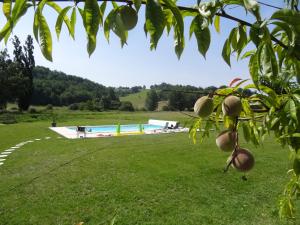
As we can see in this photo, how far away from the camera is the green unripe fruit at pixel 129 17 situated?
0.65 meters

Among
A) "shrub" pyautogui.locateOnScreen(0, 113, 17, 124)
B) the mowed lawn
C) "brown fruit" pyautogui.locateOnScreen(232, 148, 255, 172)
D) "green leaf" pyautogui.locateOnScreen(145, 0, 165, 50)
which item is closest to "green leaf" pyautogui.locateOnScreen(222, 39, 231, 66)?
"brown fruit" pyautogui.locateOnScreen(232, 148, 255, 172)

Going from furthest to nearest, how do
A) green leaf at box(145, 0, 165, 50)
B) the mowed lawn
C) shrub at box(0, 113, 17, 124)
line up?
1. shrub at box(0, 113, 17, 124)
2. the mowed lawn
3. green leaf at box(145, 0, 165, 50)

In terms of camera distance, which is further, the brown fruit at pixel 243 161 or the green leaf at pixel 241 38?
the green leaf at pixel 241 38

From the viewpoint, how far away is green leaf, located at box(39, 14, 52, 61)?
0.72 meters

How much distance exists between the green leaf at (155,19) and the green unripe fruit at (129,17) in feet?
0.12

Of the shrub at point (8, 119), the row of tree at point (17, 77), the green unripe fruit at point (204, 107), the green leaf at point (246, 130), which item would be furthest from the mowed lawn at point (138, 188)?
the row of tree at point (17, 77)

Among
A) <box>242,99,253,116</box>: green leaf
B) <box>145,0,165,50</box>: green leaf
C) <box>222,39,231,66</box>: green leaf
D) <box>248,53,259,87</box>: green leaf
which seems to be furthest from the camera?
<box>242,99,253,116</box>: green leaf

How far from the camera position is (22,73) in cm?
A: 3681

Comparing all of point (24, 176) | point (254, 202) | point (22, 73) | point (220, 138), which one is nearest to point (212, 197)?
point (254, 202)

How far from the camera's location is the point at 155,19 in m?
0.62

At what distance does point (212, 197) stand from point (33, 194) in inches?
123

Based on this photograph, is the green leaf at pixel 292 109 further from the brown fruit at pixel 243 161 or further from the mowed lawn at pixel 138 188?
the mowed lawn at pixel 138 188

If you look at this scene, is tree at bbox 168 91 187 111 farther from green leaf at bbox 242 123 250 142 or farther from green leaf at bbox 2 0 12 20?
green leaf at bbox 2 0 12 20

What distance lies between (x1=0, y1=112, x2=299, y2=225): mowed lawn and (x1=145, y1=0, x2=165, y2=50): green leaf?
8.59 feet
